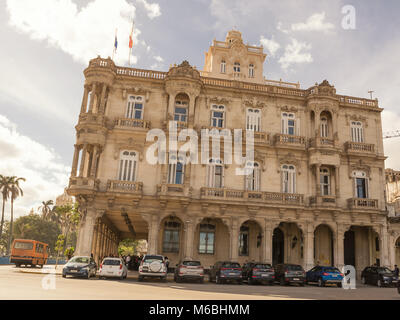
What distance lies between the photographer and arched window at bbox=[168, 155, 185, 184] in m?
29.7

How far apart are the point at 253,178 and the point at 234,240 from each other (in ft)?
18.5

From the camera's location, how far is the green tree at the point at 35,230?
72.6m

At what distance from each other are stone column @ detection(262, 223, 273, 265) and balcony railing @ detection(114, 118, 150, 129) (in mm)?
12907

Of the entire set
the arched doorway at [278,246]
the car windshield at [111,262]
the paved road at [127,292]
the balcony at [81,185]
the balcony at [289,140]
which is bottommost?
the paved road at [127,292]

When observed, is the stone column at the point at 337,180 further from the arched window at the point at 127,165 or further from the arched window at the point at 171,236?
the arched window at the point at 127,165

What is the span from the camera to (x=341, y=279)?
81.4ft

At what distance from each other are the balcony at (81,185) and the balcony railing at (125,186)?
1.21m

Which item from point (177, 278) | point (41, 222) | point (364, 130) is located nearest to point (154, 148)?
point (177, 278)

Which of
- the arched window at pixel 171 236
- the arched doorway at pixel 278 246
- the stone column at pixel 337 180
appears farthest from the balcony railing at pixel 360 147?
the arched window at pixel 171 236

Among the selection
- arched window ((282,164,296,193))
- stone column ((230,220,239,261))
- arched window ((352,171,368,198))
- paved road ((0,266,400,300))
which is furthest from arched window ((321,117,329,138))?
paved road ((0,266,400,300))

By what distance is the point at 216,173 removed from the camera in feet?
A: 100

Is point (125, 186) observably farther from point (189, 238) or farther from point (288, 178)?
point (288, 178)
